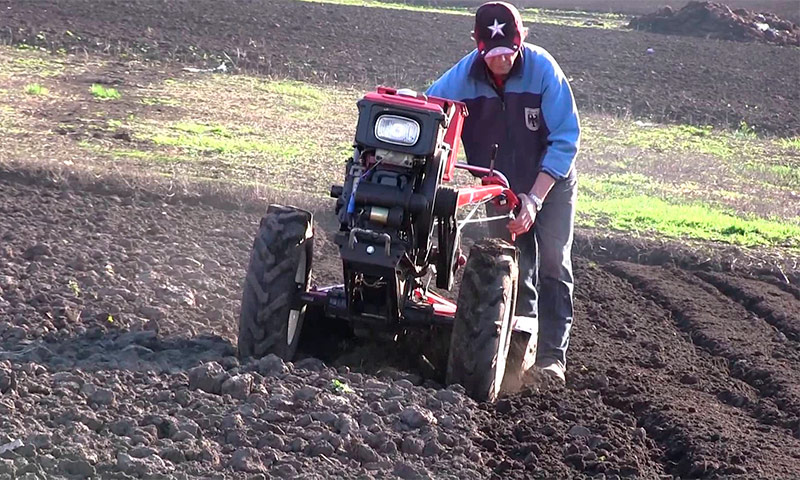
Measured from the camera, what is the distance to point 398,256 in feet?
20.4

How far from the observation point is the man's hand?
282 inches

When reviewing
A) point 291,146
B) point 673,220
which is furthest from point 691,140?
point 291,146

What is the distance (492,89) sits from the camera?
25.0 ft

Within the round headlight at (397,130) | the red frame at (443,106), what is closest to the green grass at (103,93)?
the red frame at (443,106)

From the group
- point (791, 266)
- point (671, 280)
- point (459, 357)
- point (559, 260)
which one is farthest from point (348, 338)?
point (791, 266)

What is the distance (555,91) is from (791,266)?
4808 mm

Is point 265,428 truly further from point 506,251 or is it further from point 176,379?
point 506,251

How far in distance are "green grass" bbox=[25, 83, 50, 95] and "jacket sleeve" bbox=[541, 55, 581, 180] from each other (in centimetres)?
954

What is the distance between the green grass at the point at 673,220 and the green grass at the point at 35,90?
663 cm

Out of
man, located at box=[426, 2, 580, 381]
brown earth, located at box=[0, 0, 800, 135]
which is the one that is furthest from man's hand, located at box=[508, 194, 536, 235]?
brown earth, located at box=[0, 0, 800, 135]

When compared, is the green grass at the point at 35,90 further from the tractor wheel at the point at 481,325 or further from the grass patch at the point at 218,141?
the tractor wheel at the point at 481,325

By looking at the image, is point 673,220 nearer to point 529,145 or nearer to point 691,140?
point 529,145

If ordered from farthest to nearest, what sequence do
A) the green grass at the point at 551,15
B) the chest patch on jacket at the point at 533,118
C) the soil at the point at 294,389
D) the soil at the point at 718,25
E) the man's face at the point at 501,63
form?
1. the green grass at the point at 551,15
2. the soil at the point at 718,25
3. the chest patch on jacket at the point at 533,118
4. the man's face at the point at 501,63
5. the soil at the point at 294,389

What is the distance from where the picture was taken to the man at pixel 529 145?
7.25 meters
